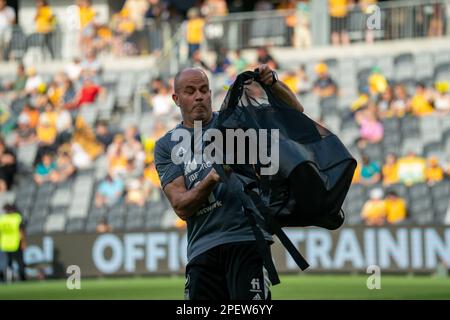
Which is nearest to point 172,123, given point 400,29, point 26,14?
point 400,29

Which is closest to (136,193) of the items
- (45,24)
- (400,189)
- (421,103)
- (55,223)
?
(55,223)

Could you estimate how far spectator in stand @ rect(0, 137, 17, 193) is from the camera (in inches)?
974

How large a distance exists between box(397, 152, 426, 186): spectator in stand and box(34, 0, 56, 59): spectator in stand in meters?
11.4

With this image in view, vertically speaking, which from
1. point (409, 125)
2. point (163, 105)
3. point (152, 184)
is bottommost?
point (152, 184)

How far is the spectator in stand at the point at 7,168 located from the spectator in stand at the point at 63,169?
34.2 inches

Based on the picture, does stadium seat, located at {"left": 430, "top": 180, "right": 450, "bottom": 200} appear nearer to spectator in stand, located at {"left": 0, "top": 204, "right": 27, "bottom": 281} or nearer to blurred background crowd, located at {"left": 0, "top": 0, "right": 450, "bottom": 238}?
blurred background crowd, located at {"left": 0, "top": 0, "right": 450, "bottom": 238}

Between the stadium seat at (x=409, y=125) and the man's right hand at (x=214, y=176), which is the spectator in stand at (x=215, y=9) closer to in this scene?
the stadium seat at (x=409, y=125)

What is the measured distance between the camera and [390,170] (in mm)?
21812

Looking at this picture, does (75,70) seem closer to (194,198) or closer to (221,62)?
(221,62)

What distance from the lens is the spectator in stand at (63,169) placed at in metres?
24.9

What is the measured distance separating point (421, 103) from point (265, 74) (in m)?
16.4

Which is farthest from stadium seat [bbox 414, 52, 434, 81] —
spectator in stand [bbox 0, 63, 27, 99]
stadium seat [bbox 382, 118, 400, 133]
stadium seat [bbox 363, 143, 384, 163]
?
spectator in stand [bbox 0, 63, 27, 99]

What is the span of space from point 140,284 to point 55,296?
10.1 ft

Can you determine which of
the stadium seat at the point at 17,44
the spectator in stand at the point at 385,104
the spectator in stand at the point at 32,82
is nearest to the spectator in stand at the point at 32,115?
the spectator in stand at the point at 32,82
